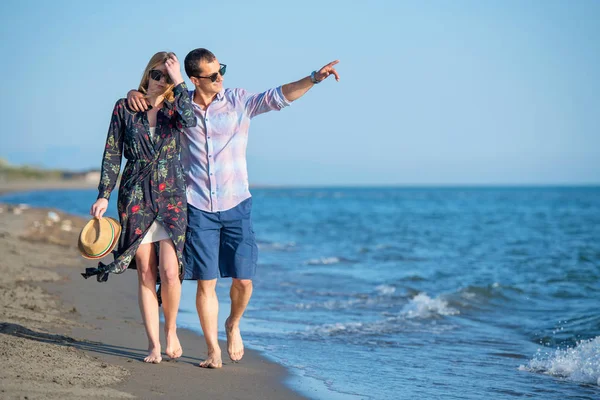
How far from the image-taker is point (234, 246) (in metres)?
4.29

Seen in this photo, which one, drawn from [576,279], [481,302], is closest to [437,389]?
[481,302]

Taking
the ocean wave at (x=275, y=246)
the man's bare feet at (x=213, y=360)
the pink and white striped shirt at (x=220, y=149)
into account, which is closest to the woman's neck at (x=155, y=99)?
the pink and white striped shirt at (x=220, y=149)

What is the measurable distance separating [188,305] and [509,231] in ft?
63.2

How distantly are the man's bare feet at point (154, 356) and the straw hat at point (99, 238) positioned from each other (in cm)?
74

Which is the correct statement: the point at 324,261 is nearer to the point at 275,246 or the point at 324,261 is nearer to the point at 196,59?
Answer: the point at 275,246

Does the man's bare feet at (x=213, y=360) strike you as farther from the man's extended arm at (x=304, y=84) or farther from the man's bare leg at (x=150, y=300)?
the man's extended arm at (x=304, y=84)

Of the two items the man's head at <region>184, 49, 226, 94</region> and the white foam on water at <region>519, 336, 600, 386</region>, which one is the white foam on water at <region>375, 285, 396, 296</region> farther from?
the man's head at <region>184, 49, 226, 94</region>

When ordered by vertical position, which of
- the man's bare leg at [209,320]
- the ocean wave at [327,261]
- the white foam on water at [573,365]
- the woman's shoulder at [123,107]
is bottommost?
the ocean wave at [327,261]

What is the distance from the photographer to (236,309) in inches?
178

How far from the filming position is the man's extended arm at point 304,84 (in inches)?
161

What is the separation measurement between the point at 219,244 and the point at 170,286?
396mm

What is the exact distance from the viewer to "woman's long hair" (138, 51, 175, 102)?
13.8 feet

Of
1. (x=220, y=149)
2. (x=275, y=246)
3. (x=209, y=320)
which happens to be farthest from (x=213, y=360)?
(x=275, y=246)

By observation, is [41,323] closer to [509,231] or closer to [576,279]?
Result: [576,279]
